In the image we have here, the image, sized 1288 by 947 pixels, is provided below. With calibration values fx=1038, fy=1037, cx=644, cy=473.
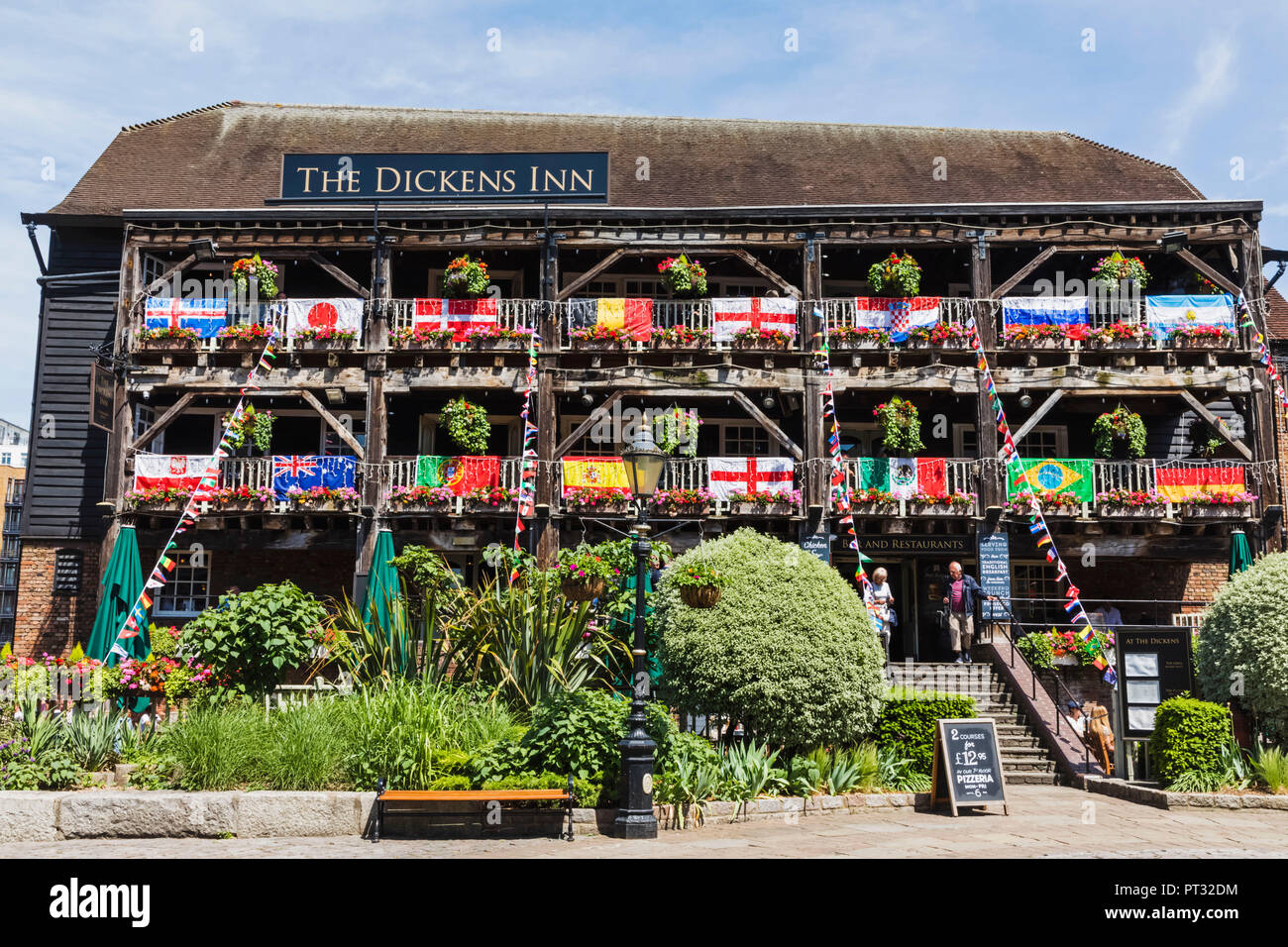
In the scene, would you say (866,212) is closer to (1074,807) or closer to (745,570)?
(745,570)

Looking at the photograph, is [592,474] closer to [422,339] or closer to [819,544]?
[422,339]

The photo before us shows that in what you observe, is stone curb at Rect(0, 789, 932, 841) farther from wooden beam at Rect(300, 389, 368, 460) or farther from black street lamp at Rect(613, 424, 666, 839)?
wooden beam at Rect(300, 389, 368, 460)

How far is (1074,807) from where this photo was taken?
425 inches

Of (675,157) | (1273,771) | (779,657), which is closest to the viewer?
(1273,771)

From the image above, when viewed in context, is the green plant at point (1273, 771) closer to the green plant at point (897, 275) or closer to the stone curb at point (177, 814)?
the stone curb at point (177, 814)

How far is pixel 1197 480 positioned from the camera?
18.1 metres

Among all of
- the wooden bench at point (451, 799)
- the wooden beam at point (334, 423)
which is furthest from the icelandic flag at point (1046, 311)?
the wooden bench at point (451, 799)

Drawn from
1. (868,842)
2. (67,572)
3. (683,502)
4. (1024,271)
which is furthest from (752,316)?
(67,572)

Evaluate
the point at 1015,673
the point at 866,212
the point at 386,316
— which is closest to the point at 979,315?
the point at 866,212

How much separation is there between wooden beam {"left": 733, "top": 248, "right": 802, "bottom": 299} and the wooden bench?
12443 millimetres

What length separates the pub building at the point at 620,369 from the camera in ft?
60.3

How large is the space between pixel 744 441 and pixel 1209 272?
900 cm

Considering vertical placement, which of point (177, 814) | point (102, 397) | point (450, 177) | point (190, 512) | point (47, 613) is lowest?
point (177, 814)

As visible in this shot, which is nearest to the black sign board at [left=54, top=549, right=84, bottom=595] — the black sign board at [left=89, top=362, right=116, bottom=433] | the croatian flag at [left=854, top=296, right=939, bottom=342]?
the black sign board at [left=89, top=362, right=116, bottom=433]
